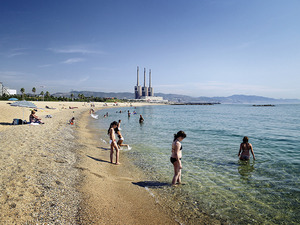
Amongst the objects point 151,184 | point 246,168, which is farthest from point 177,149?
point 246,168

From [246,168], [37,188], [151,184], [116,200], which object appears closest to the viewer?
[37,188]

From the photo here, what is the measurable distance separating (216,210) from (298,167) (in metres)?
7.48

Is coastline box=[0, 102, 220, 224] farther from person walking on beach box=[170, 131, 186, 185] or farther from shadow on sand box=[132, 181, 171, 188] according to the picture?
person walking on beach box=[170, 131, 186, 185]

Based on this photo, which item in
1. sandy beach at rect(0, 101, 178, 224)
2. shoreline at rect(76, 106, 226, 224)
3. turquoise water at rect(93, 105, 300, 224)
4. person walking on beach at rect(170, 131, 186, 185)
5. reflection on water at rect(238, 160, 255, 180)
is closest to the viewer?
sandy beach at rect(0, 101, 178, 224)

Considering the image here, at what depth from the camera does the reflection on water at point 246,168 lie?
829cm

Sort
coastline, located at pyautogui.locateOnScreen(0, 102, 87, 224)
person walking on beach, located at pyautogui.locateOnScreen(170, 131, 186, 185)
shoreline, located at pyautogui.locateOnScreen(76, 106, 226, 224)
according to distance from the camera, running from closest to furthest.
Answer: coastline, located at pyautogui.locateOnScreen(0, 102, 87, 224), shoreline, located at pyautogui.locateOnScreen(76, 106, 226, 224), person walking on beach, located at pyautogui.locateOnScreen(170, 131, 186, 185)

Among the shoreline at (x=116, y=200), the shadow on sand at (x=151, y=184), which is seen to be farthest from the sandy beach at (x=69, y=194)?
the shadow on sand at (x=151, y=184)

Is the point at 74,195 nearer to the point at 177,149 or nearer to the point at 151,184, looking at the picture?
the point at 151,184

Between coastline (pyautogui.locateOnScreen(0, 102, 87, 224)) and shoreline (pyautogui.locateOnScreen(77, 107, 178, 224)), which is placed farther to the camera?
shoreline (pyautogui.locateOnScreen(77, 107, 178, 224))

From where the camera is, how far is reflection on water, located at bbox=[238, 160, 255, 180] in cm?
829

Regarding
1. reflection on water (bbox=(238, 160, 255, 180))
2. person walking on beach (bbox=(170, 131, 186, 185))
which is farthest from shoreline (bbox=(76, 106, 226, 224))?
reflection on water (bbox=(238, 160, 255, 180))

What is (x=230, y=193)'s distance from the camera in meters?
6.61

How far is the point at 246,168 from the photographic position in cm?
921

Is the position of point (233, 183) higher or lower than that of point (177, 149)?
lower
